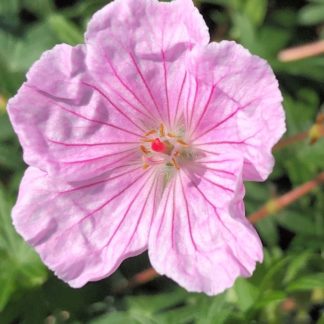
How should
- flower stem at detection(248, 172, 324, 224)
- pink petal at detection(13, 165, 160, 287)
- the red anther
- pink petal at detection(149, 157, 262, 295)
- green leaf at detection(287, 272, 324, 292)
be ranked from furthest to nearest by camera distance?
flower stem at detection(248, 172, 324, 224), green leaf at detection(287, 272, 324, 292), the red anther, pink petal at detection(13, 165, 160, 287), pink petal at detection(149, 157, 262, 295)

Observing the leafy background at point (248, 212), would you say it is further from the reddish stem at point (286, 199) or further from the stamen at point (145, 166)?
the stamen at point (145, 166)

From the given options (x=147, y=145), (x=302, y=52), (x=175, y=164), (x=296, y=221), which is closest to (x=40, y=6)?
(x=302, y=52)

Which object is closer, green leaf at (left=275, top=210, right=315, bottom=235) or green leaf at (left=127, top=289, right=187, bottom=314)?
green leaf at (left=127, top=289, right=187, bottom=314)

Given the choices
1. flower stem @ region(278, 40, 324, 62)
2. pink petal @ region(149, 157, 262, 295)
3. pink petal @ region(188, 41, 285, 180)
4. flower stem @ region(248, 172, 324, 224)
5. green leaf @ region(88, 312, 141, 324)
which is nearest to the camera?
pink petal @ region(188, 41, 285, 180)

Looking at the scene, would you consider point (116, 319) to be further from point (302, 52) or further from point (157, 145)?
point (302, 52)

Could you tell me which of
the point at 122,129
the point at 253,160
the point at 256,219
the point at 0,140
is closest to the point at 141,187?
Result: the point at 122,129

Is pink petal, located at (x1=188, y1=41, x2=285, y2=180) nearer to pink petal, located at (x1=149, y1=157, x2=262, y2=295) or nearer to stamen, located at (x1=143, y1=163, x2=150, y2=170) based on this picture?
pink petal, located at (x1=149, y1=157, x2=262, y2=295)

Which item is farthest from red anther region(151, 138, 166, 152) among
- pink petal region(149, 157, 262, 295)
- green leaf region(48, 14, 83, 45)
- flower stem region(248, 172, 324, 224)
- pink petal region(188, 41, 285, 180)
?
green leaf region(48, 14, 83, 45)

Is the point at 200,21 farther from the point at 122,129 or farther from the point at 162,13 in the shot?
the point at 122,129
